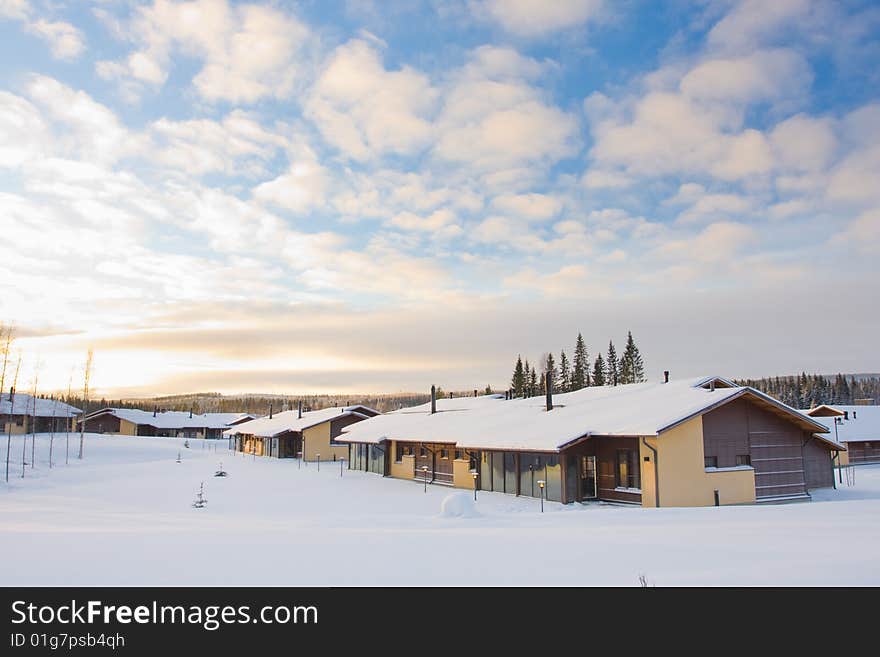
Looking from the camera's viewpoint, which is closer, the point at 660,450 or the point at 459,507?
the point at 459,507

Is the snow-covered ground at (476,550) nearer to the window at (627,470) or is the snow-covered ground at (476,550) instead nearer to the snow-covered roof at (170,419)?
the window at (627,470)

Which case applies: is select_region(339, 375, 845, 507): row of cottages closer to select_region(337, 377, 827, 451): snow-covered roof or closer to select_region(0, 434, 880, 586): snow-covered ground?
select_region(337, 377, 827, 451): snow-covered roof

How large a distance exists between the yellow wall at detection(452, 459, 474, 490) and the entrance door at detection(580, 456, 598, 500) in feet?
22.8

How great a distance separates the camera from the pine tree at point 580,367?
9731 centimetres

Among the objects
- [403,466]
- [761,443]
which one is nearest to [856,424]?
[761,443]

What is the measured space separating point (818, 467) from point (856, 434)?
28.5m

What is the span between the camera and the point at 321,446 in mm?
52594

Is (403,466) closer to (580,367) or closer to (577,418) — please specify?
(577,418)

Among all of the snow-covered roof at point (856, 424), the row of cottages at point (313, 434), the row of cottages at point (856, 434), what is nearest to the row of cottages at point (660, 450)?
the row of cottages at point (313, 434)
